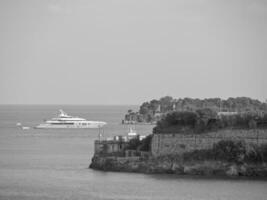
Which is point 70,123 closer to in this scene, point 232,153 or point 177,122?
point 177,122

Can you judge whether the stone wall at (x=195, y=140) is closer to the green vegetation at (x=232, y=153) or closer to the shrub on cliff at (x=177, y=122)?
the green vegetation at (x=232, y=153)

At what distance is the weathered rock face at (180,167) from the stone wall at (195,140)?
1.08 m

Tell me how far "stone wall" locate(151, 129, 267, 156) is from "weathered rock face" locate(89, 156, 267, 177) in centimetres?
108

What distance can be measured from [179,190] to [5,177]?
1295 cm

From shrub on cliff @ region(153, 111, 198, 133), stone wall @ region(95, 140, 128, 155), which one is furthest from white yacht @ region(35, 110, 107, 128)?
shrub on cliff @ region(153, 111, 198, 133)

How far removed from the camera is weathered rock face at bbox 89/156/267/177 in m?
66.4

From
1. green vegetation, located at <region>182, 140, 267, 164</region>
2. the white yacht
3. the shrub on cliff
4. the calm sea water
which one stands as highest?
the shrub on cliff

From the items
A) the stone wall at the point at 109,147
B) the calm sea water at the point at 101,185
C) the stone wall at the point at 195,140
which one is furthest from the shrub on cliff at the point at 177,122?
the calm sea water at the point at 101,185

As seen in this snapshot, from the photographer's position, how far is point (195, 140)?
69500 mm

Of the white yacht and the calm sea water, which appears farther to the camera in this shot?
the white yacht

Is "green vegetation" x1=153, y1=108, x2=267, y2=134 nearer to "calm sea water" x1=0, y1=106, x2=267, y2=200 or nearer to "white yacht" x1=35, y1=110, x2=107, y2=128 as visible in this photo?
"calm sea water" x1=0, y1=106, x2=267, y2=200

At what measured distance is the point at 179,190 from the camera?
62.1 m

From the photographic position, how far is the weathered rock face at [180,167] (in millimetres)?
66375

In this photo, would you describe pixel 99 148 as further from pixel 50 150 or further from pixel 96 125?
Answer: pixel 96 125
